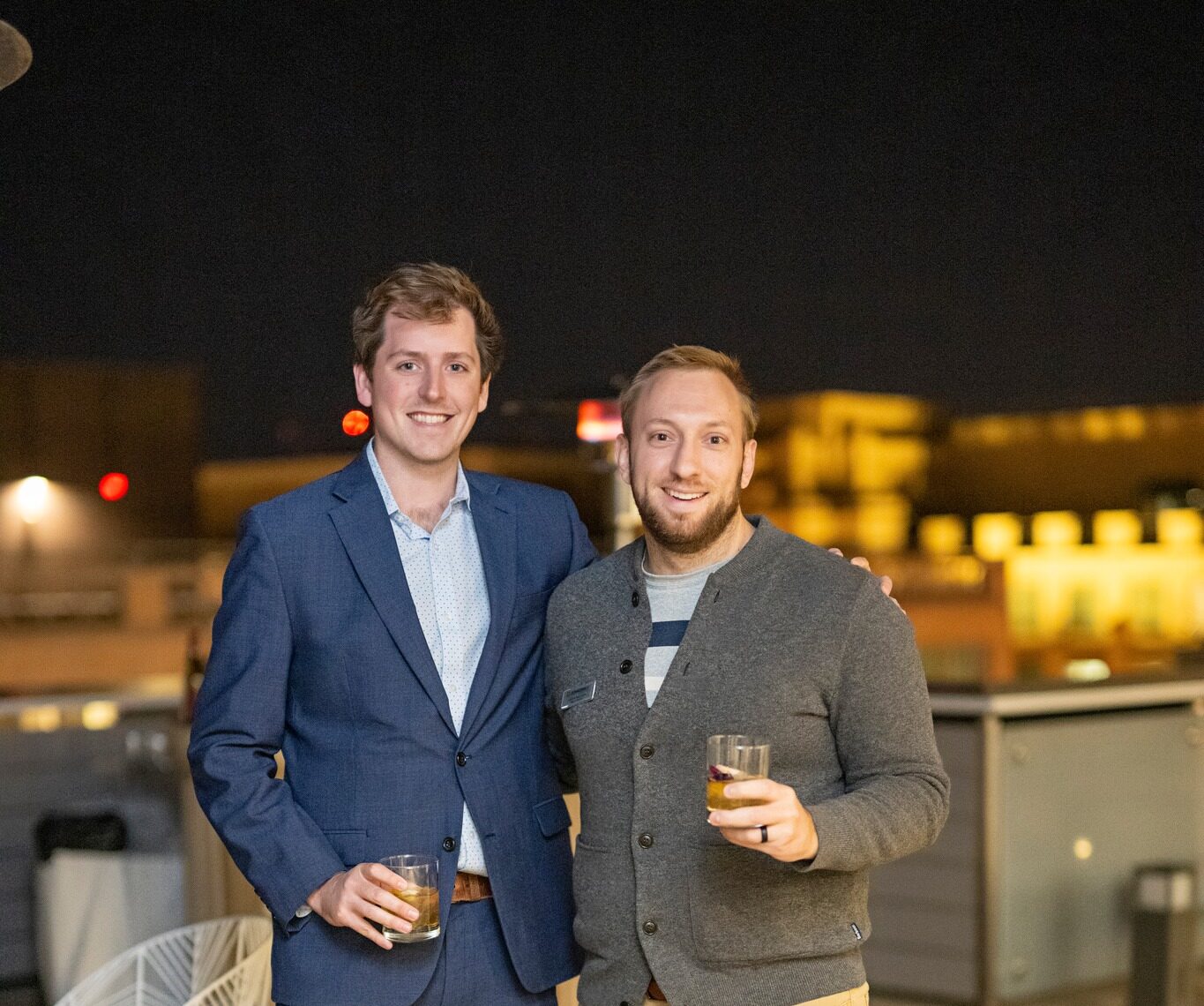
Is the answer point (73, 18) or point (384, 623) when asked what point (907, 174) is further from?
point (384, 623)

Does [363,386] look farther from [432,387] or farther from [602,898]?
[602,898]

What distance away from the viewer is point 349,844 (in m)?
1.77

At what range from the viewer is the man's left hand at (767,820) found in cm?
144

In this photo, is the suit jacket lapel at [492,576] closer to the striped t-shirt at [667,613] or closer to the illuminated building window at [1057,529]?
the striped t-shirt at [667,613]

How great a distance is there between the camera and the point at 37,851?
3.45 metres

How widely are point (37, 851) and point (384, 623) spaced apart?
202 cm

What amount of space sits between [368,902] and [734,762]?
1.45 feet

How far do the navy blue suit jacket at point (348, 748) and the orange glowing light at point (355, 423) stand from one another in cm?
50

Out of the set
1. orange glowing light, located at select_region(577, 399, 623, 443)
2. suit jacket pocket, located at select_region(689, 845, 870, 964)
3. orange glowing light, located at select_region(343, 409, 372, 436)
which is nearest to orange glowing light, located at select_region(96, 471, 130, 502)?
orange glowing light, located at select_region(577, 399, 623, 443)

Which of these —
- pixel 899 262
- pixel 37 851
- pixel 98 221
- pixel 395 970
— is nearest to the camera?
pixel 395 970

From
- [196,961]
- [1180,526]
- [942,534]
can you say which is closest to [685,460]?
[196,961]

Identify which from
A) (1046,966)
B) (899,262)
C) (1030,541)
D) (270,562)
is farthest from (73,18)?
(1030,541)

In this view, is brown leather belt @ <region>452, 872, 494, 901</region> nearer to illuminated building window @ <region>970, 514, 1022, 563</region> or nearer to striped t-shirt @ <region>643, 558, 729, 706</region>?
striped t-shirt @ <region>643, 558, 729, 706</region>

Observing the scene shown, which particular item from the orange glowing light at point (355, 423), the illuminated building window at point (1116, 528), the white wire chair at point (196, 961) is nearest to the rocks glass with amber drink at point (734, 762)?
the orange glowing light at point (355, 423)
